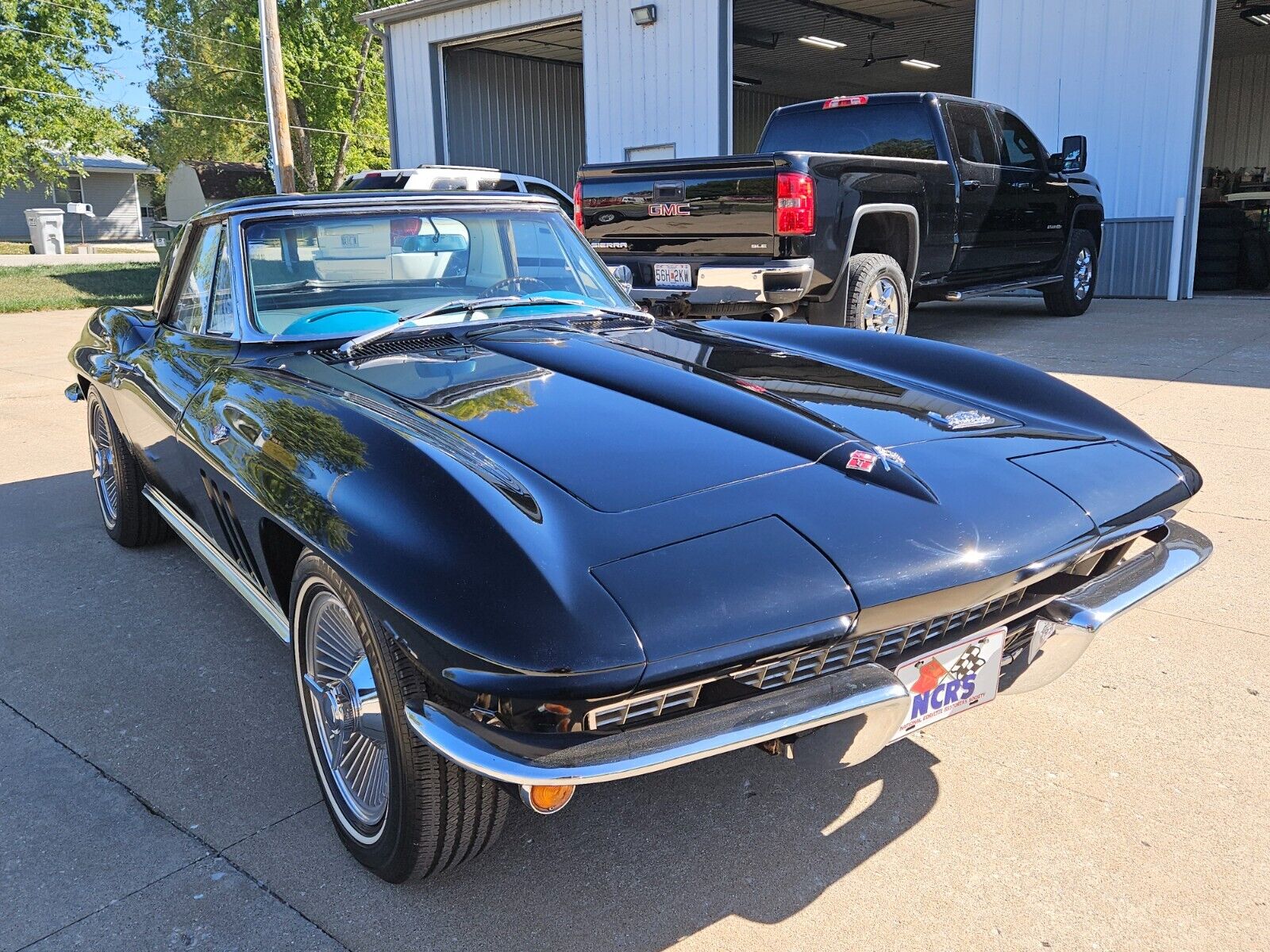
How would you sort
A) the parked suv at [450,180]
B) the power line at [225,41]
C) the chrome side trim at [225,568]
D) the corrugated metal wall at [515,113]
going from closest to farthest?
the chrome side trim at [225,568], the parked suv at [450,180], the corrugated metal wall at [515,113], the power line at [225,41]

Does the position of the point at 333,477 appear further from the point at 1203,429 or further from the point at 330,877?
the point at 1203,429

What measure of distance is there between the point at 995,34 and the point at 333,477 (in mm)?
13542

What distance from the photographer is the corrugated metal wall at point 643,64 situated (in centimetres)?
1526

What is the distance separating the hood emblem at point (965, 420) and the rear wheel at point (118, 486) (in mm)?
3067

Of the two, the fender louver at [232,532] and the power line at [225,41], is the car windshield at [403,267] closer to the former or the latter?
the fender louver at [232,532]

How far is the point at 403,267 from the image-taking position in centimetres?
354

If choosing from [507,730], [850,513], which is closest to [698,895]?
[507,730]

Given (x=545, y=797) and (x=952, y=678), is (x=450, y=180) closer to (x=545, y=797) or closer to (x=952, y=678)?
(x=952, y=678)

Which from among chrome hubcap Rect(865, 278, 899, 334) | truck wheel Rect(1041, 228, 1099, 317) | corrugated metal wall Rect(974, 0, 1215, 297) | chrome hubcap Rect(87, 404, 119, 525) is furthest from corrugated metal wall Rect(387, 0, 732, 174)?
chrome hubcap Rect(87, 404, 119, 525)

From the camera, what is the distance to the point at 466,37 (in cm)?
1847

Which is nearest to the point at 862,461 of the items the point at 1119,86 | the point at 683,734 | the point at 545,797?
the point at 683,734

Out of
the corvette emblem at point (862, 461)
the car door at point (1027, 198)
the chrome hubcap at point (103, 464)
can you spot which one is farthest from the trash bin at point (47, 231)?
the corvette emblem at point (862, 461)

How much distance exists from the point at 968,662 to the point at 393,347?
1.89 m

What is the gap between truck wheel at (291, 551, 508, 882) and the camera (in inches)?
77.5
